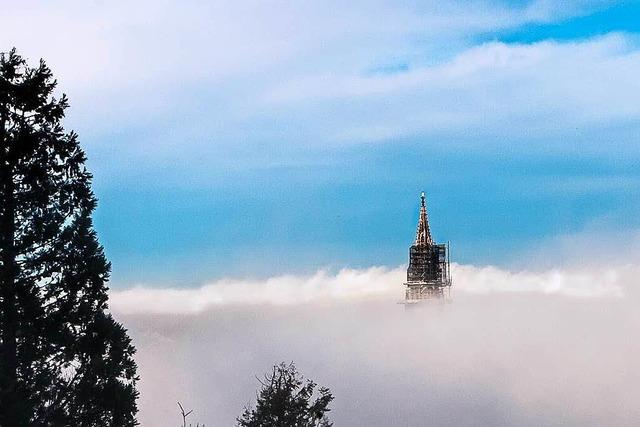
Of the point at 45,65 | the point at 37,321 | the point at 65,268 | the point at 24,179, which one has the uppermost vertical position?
the point at 45,65

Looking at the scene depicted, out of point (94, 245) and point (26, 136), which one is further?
point (94, 245)

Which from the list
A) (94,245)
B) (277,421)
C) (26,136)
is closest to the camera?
(26,136)

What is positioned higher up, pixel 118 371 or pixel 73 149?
pixel 73 149

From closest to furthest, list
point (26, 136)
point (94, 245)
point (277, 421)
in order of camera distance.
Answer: point (26, 136) → point (94, 245) → point (277, 421)

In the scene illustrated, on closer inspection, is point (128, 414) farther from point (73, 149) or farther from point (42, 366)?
point (73, 149)

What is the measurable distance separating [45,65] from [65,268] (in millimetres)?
6678

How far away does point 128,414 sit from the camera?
102 ft

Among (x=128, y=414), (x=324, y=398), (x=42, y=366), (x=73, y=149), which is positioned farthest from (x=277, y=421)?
(x=73, y=149)

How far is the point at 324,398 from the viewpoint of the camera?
48.1 meters

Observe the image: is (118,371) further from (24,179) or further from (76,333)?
(24,179)

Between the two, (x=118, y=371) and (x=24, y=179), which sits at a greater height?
(x=24, y=179)

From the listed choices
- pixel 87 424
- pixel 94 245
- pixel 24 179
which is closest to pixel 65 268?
pixel 94 245

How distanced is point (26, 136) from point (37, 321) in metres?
6.04

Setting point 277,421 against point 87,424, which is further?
point 277,421
